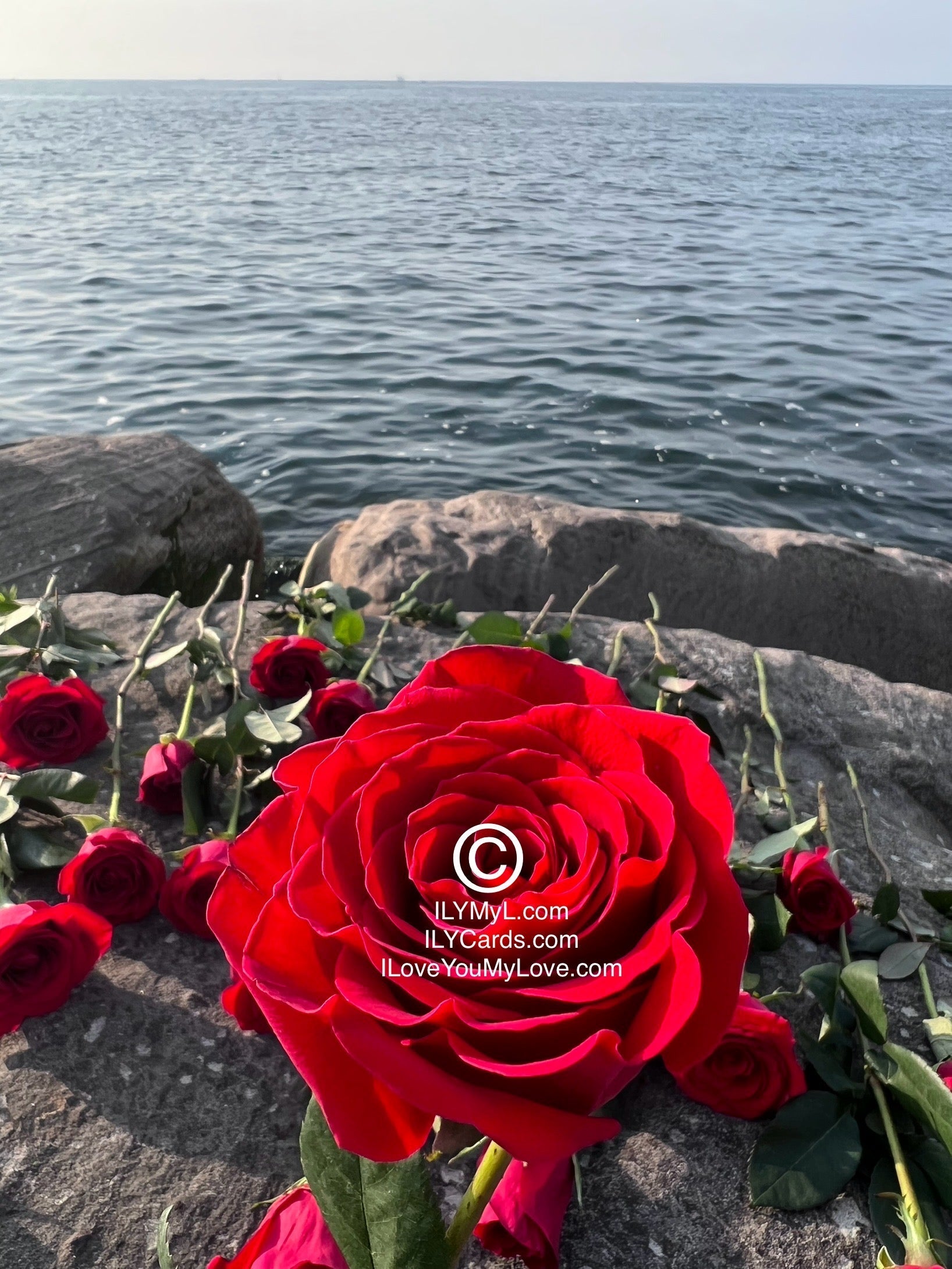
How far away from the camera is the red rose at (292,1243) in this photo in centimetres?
90

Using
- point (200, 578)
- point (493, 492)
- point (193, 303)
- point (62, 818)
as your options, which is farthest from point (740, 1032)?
point (193, 303)

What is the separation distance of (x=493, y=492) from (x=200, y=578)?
1781mm

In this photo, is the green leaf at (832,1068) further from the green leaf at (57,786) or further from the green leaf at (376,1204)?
the green leaf at (57,786)

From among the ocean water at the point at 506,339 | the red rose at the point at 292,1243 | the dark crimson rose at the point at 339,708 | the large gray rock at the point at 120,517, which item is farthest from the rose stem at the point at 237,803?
the ocean water at the point at 506,339

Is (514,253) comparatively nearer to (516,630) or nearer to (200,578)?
(200,578)

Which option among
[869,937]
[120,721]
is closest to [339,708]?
[120,721]

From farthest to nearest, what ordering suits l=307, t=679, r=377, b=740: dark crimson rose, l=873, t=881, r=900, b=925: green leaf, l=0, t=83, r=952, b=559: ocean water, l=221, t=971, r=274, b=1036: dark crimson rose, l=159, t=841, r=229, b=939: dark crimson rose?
l=0, t=83, r=952, b=559: ocean water
l=307, t=679, r=377, b=740: dark crimson rose
l=873, t=881, r=900, b=925: green leaf
l=159, t=841, r=229, b=939: dark crimson rose
l=221, t=971, r=274, b=1036: dark crimson rose

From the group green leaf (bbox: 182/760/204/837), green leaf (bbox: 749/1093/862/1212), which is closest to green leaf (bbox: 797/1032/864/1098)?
green leaf (bbox: 749/1093/862/1212)

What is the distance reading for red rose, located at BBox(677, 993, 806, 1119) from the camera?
128 cm

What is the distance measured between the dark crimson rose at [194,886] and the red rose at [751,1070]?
72 cm

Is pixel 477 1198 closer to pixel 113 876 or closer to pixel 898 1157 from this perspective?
pixel 898 1157

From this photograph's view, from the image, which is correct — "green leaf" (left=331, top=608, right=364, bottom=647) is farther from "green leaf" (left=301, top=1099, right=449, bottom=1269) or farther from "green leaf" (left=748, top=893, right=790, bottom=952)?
"green leaf" (left=301, top=1099, right=449, bottom=1269)

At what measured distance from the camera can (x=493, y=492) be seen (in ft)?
17.7

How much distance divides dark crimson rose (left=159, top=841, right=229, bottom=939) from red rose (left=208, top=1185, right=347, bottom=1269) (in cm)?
60
